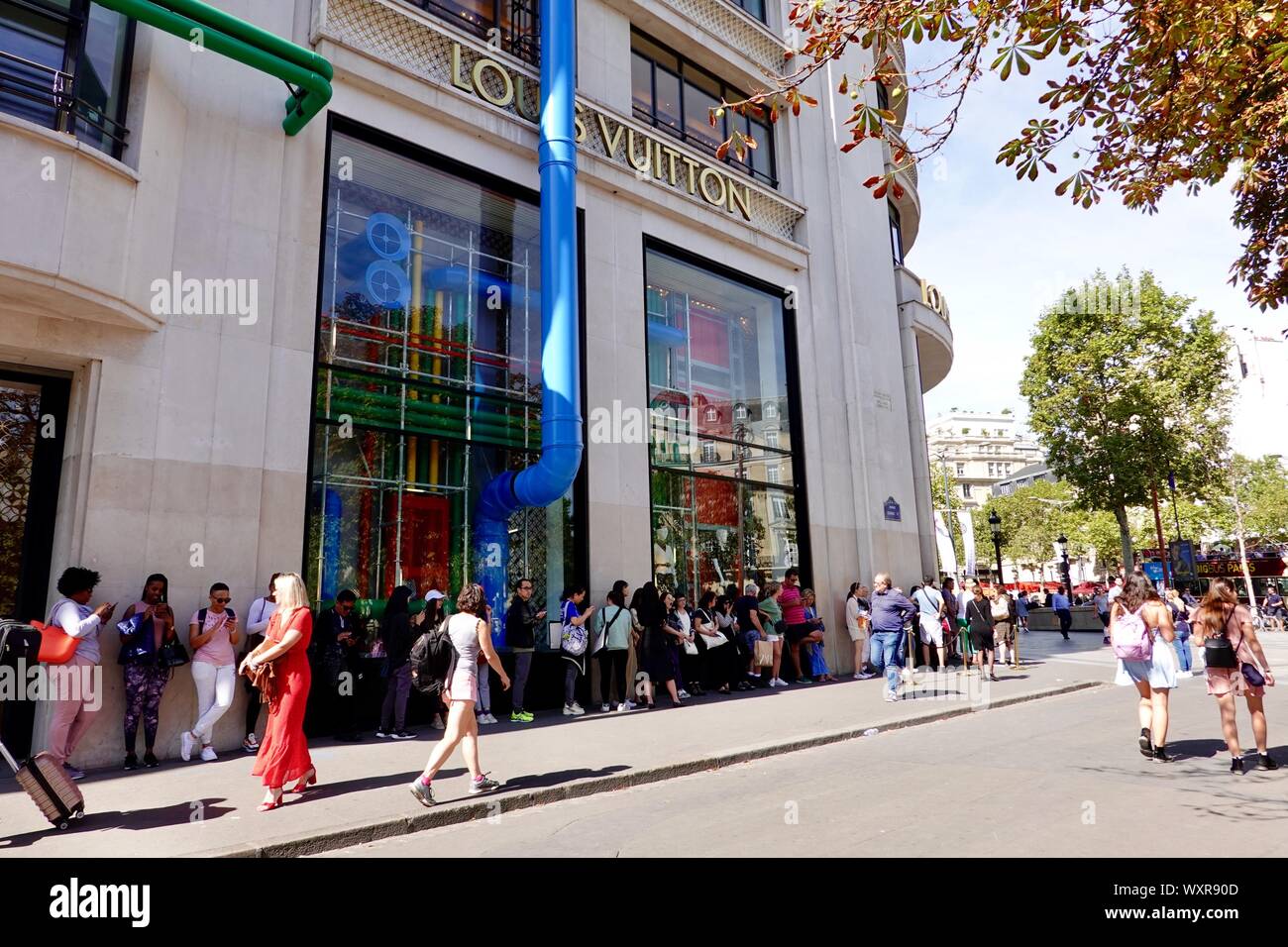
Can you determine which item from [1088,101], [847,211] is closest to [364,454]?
[1088,101]

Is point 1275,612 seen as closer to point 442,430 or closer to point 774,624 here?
point 774,624

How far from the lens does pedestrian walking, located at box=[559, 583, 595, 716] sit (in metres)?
10.6

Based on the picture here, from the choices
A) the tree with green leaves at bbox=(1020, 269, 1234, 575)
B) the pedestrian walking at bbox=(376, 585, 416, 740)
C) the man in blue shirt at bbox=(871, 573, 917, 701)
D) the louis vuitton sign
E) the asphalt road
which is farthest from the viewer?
the tree with green leaves at bbox=(1020, 269, 1234, 575)

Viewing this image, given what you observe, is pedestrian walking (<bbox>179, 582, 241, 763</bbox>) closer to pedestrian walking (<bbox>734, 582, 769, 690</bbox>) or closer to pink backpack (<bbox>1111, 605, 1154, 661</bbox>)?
pedestrian walking (<bbox>734, 582, 769, 690</bbox>)

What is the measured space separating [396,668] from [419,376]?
4089 mm

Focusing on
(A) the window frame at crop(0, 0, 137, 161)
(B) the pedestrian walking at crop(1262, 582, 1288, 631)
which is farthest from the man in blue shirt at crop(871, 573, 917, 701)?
(B) the pedestrian walking at crop(1262, 582, 1288, 631)

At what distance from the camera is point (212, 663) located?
800 centimetres

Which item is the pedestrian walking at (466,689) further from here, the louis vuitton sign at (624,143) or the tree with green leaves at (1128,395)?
the tree with green leaves at (1128,395)

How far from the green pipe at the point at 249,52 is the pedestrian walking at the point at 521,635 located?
631 cm

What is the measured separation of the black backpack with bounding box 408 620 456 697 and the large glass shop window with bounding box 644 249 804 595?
6.80m

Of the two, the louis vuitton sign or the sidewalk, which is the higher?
the louis vuitton sign

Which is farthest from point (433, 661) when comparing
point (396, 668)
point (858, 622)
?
point (858, 622)

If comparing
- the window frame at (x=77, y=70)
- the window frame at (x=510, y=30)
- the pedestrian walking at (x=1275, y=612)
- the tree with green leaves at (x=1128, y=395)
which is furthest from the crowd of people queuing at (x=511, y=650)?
the tree with green leaves at (x=1128, y=395)
